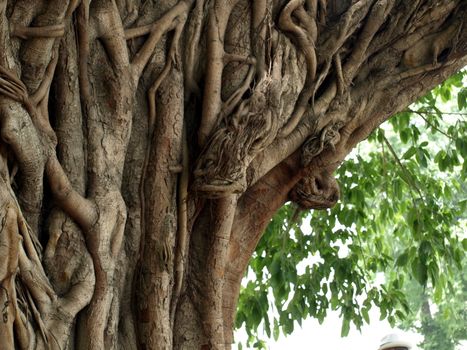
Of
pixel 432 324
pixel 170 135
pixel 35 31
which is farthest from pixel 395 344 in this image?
pixel 432 324

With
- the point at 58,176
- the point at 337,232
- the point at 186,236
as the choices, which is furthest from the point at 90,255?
the point at 337,232

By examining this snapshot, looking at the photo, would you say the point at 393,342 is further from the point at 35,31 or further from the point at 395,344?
the point at 35,31

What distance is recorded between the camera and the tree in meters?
2.89

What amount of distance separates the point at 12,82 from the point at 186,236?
90cm

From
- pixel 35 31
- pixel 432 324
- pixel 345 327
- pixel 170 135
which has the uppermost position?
pixel 432 324

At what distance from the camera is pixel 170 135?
3352mm

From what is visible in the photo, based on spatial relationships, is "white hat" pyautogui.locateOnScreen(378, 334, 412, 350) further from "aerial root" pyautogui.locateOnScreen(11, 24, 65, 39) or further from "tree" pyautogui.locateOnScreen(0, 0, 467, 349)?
"aerial root" pyautogui.locateOnScreen(11, 24, 65, 39)

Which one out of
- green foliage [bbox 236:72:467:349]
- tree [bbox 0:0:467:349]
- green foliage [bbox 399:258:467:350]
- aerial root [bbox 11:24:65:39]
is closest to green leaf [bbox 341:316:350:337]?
green foliage [bbox 236:72:467:349]

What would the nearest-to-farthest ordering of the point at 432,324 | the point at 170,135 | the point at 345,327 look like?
the point at 170,135 < the point at 345,327 < the point at 432,324

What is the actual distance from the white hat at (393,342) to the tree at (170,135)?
7.86 ft

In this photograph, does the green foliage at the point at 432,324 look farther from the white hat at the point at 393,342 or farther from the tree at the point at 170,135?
the tree at the point at 170,135

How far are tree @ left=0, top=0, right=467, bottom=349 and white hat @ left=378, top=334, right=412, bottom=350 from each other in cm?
239

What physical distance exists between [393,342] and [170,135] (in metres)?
3.29

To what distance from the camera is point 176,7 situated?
354cm
